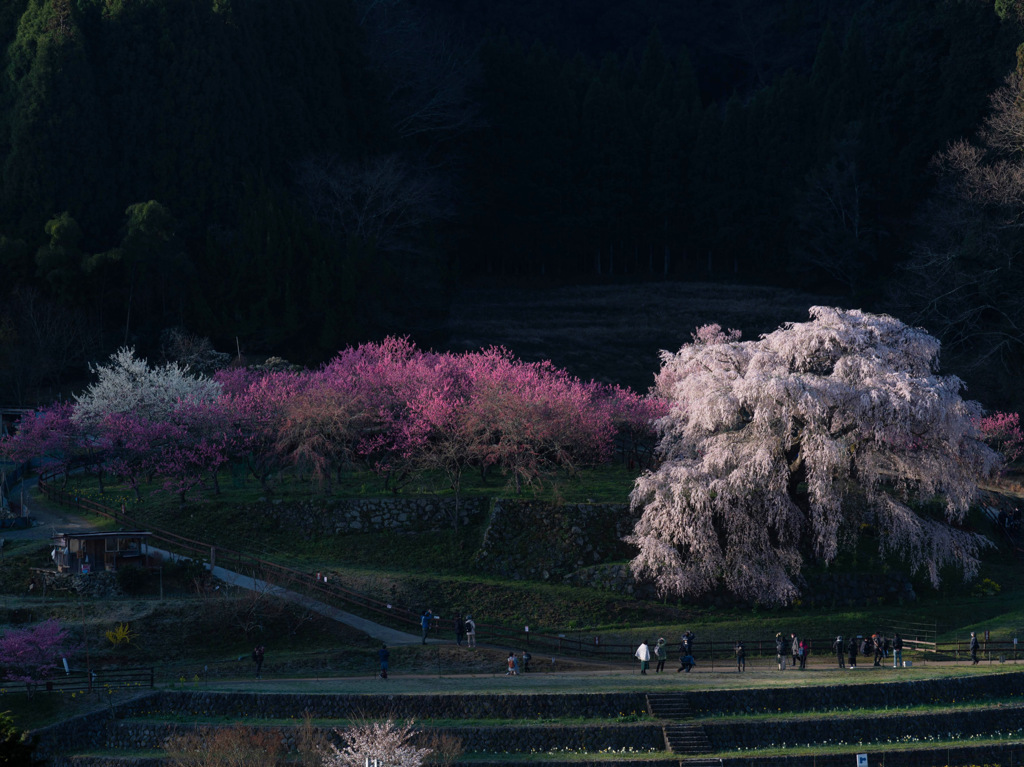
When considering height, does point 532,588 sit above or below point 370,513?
below

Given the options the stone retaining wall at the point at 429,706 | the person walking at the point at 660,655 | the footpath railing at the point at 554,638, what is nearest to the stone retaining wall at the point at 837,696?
the stone retaining wall at the point at 429,706

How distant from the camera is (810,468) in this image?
44844mm

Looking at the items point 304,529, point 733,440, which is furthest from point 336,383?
point 733,440

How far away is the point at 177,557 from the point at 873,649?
25.4m

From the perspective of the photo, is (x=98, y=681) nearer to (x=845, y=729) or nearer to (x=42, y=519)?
(x=42, y=519)

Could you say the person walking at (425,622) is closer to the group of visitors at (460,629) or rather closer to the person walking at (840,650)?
the group of visitors at (460,629)

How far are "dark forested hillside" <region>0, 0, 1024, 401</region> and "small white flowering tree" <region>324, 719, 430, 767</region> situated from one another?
38.4 meters

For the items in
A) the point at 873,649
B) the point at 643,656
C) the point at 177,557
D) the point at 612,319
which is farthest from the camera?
the point at 612,319

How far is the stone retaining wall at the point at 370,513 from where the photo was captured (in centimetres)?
5078

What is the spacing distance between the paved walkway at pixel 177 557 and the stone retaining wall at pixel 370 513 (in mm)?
4497

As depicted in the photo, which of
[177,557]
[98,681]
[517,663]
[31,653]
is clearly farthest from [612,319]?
[31,653]

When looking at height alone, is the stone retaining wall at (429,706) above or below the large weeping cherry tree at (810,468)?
below

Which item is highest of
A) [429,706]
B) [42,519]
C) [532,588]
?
[42,519]

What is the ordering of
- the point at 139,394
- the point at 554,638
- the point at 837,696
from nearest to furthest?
the point at 837,696, the point at 554,638, the point at 139,394
